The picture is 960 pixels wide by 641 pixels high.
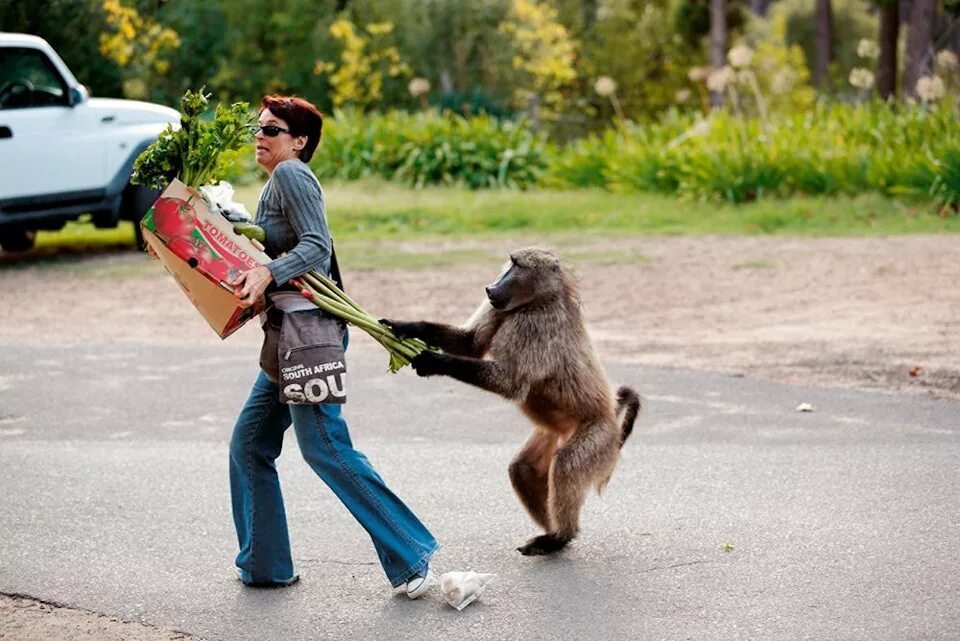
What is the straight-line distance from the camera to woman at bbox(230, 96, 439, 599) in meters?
5.22

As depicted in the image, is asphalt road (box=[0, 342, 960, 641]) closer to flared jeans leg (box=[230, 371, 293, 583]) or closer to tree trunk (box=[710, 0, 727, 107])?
flared jeans leg (box=[230, 371, 293, 583])

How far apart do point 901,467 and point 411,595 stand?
9.83 ft

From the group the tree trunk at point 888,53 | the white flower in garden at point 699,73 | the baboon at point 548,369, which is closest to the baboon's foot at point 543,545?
the baboon at point 548,369

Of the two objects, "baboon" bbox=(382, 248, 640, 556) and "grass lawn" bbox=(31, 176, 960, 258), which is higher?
"baboon" bbox=(382, 248, 640, 556)

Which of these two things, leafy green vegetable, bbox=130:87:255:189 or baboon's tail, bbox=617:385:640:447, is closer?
leafy green vegetable, bbox=130:87:255:189

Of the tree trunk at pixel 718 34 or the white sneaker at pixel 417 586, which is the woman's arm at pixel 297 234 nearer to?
the white sneaker at pixel 417 586

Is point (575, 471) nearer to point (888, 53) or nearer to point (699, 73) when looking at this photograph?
point (699, 73)

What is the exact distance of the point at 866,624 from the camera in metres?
5.10

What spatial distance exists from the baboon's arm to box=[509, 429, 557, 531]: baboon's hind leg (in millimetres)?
473

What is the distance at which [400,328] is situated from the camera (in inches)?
219

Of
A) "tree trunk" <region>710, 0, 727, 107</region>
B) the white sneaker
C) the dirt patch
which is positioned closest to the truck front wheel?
the dirt patch

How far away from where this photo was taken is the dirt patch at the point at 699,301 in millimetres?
10281

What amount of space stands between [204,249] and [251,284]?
0.23 meters

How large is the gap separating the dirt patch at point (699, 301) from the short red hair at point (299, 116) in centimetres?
506
